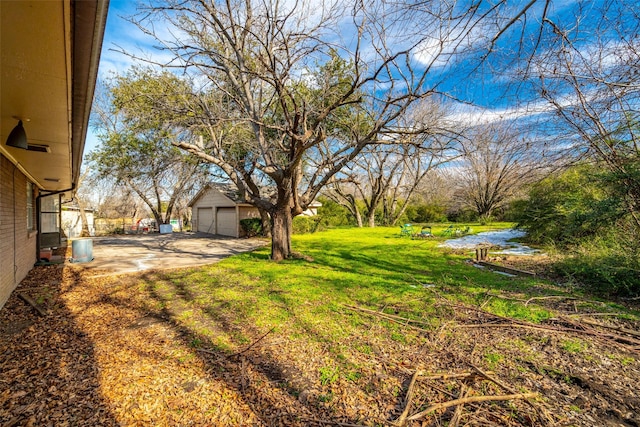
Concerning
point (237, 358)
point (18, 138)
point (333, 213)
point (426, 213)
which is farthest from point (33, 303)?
point (426, 213)

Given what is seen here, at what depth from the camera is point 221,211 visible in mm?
20125

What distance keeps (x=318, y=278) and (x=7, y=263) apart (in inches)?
251

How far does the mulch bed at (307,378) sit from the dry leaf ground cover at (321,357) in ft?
0.05

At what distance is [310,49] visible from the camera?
634cm

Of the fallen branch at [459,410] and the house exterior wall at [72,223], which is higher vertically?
the house exterior wall at [72,223]

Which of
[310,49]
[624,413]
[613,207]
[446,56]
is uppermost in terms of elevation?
[310,49]

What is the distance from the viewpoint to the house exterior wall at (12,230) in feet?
17.2

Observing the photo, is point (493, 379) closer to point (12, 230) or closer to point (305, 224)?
point (12, 230)

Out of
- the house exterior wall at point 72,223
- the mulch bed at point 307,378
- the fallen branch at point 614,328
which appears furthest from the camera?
the house exterior wall at point 72,223

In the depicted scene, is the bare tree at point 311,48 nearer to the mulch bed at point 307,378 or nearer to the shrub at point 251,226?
the mulch bed at point 307,378

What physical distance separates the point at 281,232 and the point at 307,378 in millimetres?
7103

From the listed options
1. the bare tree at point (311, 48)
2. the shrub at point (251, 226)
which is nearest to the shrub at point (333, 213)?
the shrub at point (251, 226)

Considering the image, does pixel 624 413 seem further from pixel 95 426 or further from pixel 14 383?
pixel 14 383

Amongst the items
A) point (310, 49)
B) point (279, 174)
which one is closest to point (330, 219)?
point (279, 174)
